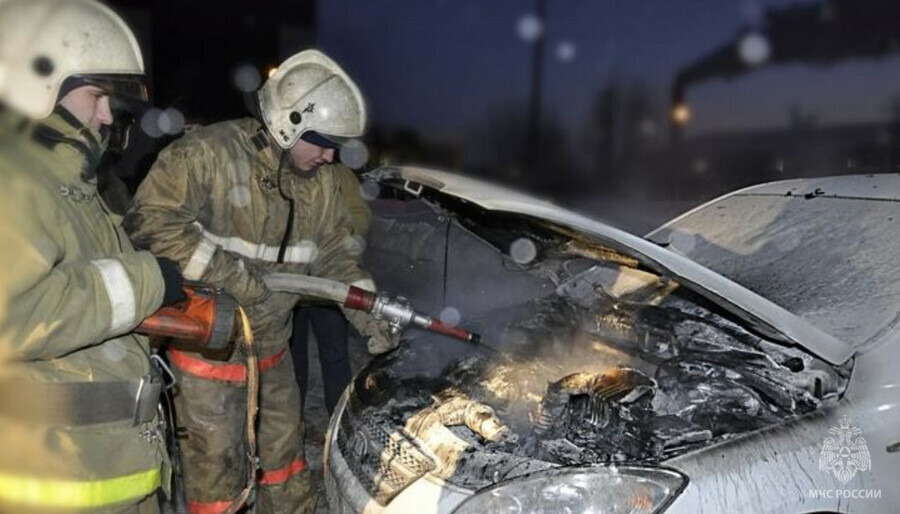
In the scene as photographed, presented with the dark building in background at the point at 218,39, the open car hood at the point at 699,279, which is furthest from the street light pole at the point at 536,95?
the open car hood at the point at 699,279

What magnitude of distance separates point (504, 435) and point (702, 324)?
3.10ft

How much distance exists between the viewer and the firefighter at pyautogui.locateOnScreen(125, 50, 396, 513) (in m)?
2.73

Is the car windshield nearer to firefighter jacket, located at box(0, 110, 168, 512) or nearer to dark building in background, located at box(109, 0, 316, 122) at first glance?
firefighter jacket, located at box(0, 110, 168, 512)

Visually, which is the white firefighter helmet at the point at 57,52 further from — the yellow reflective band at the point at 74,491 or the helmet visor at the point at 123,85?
the yellow reflective band at the point at 74,491

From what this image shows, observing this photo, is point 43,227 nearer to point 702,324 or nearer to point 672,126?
Answer: point 702,324

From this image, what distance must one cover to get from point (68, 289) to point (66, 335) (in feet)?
0.35

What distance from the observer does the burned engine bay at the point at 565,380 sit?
2.11 m

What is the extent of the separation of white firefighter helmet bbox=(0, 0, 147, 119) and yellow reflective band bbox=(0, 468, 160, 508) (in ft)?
2.93

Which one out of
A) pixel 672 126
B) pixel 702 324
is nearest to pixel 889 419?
pixel 702 324

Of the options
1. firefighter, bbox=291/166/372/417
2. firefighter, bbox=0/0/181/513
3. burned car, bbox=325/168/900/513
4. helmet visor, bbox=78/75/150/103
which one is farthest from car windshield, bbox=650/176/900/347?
helmet visor, bbox=78/75/150/103

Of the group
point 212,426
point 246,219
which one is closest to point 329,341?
point 212,426

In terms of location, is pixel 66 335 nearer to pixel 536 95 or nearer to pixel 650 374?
pixel 650 374

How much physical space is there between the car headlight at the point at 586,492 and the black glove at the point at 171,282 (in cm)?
97

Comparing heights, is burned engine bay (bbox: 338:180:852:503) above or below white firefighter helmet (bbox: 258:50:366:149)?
below
